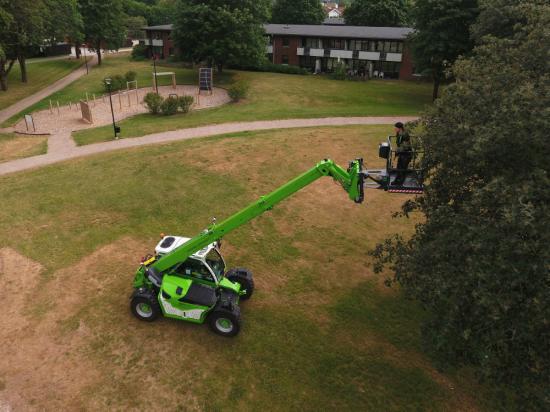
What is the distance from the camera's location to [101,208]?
21.1 m

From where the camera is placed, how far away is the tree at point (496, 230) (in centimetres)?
777

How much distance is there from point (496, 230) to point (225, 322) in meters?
8.38

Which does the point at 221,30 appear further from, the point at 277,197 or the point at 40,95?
the point at 277,197

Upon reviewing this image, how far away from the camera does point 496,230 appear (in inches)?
329

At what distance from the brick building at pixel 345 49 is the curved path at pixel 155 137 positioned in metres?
27.7

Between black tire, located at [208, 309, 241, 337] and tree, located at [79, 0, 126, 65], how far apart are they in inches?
2667

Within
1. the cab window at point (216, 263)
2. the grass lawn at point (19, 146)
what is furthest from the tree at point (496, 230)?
the grass lawn at point (19, 146)

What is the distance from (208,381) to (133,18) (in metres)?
107

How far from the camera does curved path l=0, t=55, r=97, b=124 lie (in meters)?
40.9

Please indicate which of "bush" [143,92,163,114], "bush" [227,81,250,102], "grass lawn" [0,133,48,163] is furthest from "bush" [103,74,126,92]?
"grass lawn" [0,133,48,163]

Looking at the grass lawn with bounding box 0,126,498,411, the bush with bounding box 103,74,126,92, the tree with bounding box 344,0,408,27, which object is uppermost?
the tree with bounding box 344,0,408,27

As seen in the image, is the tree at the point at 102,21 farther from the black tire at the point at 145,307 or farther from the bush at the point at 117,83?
the black tire at the point at 145,307

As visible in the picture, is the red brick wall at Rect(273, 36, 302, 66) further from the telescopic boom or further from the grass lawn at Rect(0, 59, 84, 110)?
the telescopic boom

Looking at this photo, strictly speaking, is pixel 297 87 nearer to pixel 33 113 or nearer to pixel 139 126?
pixel 139 126
